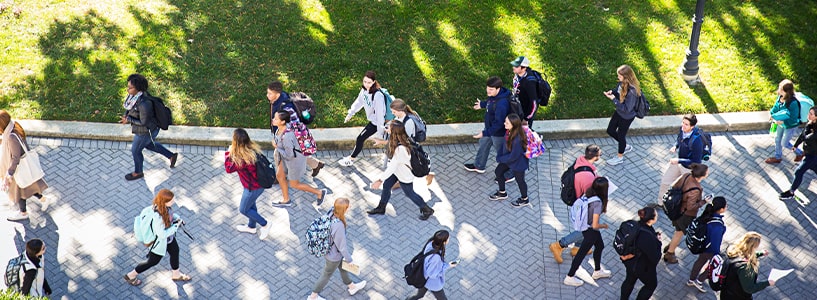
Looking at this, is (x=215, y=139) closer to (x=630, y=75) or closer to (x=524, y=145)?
(x=524, y=145)

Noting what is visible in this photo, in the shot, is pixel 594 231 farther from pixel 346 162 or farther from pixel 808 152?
pixel 346 162

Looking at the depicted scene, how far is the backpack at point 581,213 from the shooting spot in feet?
29.7

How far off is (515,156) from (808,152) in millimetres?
3901

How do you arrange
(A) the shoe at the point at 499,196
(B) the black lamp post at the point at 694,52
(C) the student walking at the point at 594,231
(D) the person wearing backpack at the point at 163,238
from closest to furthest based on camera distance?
(D) the person wearing backpack at the point at 163,238, (C) the student walking at the point at 594,231, (A) the shoe at the point at 499,196, (B) the black lamp post at the point at 694,52

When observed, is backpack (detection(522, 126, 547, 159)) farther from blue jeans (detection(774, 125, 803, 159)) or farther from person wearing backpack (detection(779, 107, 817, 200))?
blue jeans (detection(774, 125, 803, 159))

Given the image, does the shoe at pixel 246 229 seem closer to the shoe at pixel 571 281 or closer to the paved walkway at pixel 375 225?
the paved walkway at pixel 375 225

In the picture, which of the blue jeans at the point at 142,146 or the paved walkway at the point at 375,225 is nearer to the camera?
the paved walkway at the point at 375,225

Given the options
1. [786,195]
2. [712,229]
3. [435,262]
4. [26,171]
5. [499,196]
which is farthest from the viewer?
[786,195]

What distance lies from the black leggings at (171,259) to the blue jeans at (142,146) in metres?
2.18

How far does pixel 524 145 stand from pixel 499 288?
5.94 ft

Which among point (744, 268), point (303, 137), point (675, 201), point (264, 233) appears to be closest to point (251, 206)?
point (264, 233)

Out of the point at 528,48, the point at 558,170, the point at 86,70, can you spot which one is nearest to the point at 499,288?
the point at 558,170

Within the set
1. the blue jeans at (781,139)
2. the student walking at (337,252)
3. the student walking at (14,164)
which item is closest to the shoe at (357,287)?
the student walking at (337,252)

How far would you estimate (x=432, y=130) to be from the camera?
1223 cm
